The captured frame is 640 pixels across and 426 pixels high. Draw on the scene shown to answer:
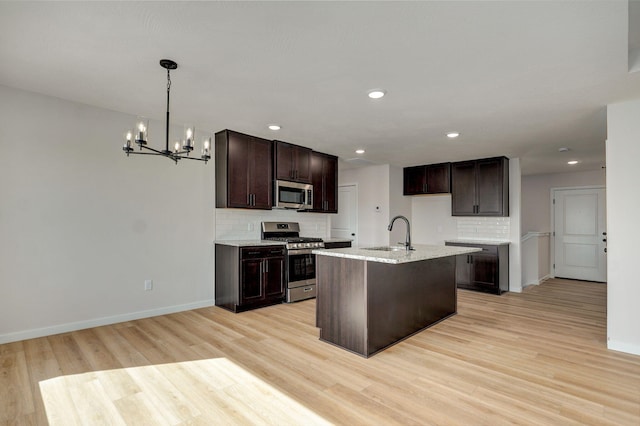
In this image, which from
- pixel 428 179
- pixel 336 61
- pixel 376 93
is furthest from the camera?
pixel 428 179

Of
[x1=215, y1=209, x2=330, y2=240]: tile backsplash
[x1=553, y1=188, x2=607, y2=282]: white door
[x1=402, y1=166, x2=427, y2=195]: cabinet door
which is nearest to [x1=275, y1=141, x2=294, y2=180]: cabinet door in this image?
[x1=215, y1=209, x2=330, y2=240]: tile backsplash

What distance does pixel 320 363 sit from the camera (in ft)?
9.18

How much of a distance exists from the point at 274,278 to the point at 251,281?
393 mm

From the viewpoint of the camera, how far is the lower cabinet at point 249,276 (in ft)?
14.1

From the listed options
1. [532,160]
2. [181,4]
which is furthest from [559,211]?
[181,4]

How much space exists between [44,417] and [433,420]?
2366mm

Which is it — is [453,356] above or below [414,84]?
below

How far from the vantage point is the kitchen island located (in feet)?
9.68

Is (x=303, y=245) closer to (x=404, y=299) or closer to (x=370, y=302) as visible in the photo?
(x=404, y=299)

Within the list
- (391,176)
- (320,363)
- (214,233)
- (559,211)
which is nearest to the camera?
(320,363)

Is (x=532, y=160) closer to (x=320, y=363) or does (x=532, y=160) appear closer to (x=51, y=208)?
(x=320, y=363)

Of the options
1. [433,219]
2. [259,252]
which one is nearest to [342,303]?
[259,252]

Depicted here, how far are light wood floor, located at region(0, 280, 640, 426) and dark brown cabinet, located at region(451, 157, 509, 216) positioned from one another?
100 inches

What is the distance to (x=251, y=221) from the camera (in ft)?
16.9
